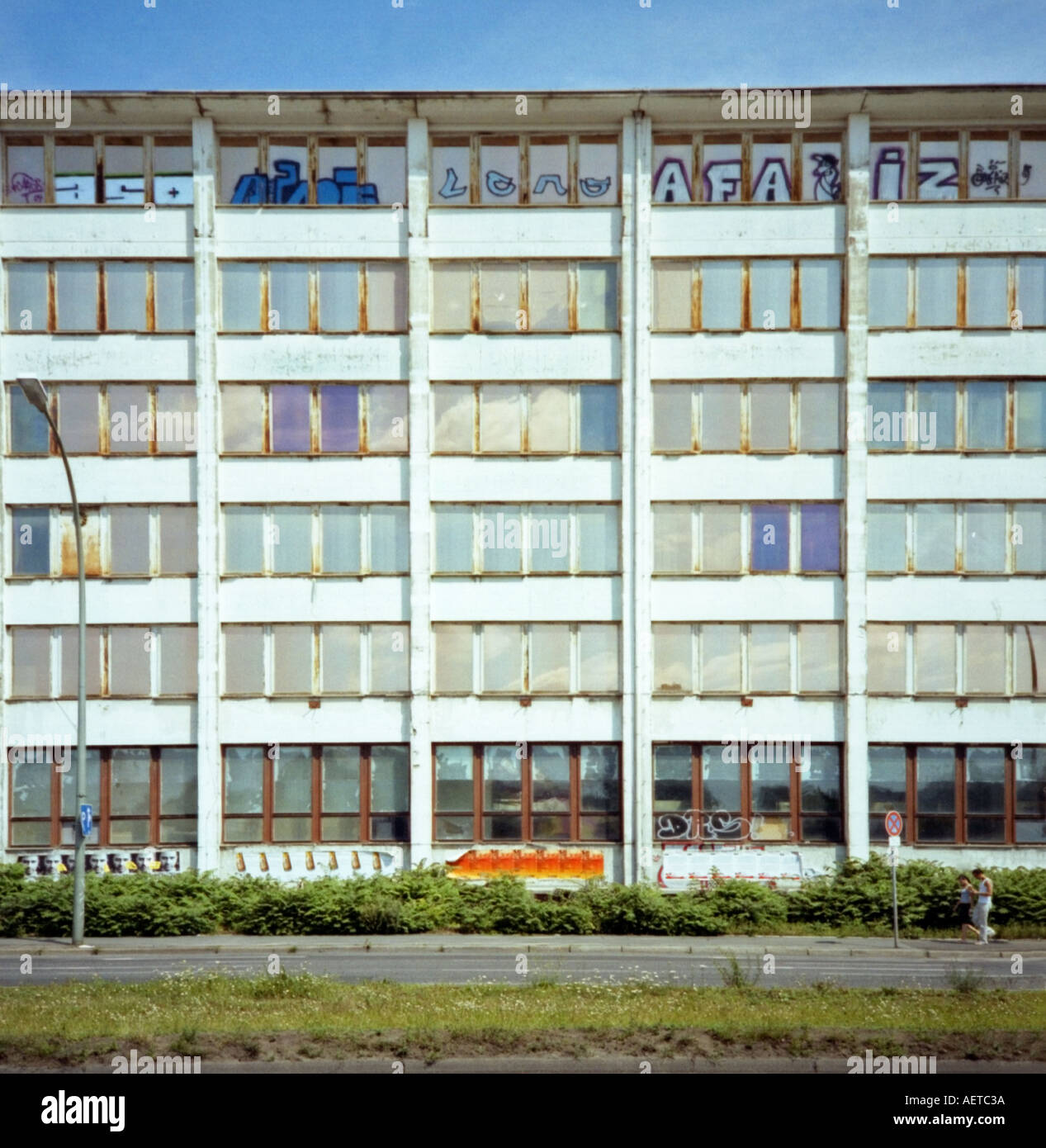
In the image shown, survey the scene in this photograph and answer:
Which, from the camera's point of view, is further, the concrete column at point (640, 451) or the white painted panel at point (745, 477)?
the white painted panel at point (745, 477)

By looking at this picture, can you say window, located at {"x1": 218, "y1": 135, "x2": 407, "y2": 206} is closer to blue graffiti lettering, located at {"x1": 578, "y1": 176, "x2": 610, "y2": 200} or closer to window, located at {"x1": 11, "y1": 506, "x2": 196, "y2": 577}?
blue graffiti lettering, located at {"x1": 578, "y1": 176, "x2": 610, "y2": 200}

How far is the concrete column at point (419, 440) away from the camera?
27.5 meters

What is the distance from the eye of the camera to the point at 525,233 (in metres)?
27.8

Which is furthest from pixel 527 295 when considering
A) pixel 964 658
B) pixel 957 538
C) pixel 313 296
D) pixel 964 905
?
pixel 964 905

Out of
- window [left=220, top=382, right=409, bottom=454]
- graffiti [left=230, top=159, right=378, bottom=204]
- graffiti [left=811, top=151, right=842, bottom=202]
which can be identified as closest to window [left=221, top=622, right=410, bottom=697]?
window [left=220, top=382, right=409, bottom=454]

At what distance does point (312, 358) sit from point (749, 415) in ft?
34.2

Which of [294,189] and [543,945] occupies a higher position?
[294,189]

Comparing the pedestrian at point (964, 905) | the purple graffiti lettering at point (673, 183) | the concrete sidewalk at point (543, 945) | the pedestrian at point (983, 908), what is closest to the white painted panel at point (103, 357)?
the purple graffiti lettering at point (673, 183)

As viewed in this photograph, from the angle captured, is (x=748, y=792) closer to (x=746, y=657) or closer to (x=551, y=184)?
→ (x=746, y=657)

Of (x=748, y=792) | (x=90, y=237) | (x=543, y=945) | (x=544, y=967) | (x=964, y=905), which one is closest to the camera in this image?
(x=544, y=967)

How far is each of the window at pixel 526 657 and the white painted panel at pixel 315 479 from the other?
357 centimetres

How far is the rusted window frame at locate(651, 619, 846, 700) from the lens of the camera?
27719 millimetres

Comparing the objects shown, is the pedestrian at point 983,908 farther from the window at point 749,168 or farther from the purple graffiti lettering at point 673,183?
the purple graffiti lettering at point 673,183
